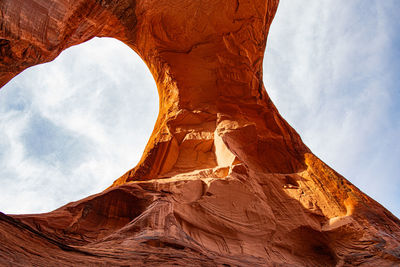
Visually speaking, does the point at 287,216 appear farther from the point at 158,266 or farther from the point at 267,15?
the point at 267,15

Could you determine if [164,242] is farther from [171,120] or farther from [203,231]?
[171,120]

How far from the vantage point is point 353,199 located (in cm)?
729

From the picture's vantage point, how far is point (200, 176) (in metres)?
7.51

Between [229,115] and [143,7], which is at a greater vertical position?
[143,7]

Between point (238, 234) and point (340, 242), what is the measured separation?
1.98 meters

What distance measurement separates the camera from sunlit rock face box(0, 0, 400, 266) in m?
4.67

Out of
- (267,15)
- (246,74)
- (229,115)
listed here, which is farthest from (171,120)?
(267,15)

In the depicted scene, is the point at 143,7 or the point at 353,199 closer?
the point at 353,199

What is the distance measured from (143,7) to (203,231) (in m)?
6.59

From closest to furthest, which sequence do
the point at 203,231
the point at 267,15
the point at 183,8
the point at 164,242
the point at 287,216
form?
the point at 164,242 → the point at 203,231 → the point at 287,216 → the point at 183,8 → the point at 267,15

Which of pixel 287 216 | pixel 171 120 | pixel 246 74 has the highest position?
pixel 246 74

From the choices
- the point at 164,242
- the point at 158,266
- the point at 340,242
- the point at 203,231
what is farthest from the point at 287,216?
the point at 158,266

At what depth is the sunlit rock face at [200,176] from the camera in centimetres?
467

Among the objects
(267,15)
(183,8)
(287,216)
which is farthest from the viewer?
(267,15)
